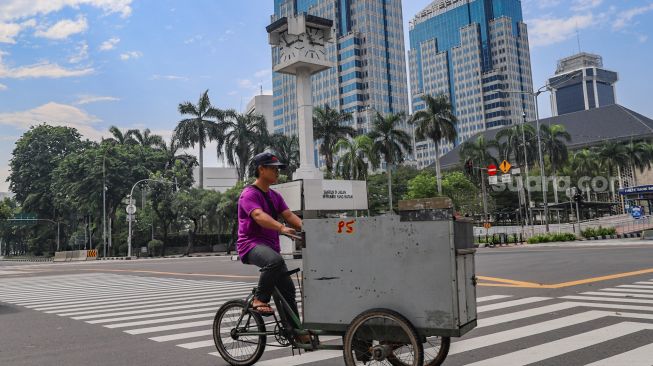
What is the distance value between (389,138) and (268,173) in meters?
48.2

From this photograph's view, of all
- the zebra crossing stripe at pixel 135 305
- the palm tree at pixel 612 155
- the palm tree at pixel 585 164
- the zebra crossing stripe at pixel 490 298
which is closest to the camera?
the zebra crossing stripe at pixel 490 298

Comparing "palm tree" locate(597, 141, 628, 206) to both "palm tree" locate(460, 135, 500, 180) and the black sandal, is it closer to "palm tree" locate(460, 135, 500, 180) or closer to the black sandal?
"palm tree" locate(460, 135, 500, 180)

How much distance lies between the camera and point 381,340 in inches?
160

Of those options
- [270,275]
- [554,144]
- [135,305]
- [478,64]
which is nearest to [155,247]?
[135,305]

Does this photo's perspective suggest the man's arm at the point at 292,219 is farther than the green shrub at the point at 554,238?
No

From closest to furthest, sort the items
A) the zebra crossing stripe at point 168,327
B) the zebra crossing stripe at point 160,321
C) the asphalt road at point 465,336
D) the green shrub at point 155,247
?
the asphalt road at point 465,336
the zebra crossing stripe at point 168,327
the zebra crossing stripe at point 160,321
the green shrub at point 155,247

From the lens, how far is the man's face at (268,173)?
16.0ft

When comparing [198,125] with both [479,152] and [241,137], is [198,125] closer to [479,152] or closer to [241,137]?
[241,137]

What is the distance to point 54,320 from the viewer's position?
9.06 metres

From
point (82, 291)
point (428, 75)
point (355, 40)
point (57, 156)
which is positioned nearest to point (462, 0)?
point (428, 75)

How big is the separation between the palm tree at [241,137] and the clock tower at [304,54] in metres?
18.5

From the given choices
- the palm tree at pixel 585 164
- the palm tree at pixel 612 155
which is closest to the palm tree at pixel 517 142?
the palm tree at pixel 612 155

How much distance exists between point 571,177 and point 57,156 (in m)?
73.9

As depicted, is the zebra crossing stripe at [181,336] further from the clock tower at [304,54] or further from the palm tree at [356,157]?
the palm tree at [356,157]
